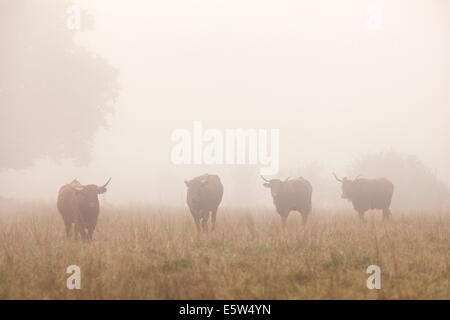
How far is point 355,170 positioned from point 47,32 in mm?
25295

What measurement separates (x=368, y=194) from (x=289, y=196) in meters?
4.11

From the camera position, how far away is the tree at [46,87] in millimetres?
22078

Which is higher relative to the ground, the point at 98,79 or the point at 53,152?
the point at 98,79

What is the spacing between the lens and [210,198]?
1152cm

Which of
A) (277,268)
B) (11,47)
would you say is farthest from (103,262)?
(11,47)

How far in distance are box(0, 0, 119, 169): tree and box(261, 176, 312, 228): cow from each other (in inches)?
593

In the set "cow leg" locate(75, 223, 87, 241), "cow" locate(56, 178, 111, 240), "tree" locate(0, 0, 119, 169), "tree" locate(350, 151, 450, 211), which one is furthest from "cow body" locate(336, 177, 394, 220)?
"tree" locate(0, 0, 119, 169)

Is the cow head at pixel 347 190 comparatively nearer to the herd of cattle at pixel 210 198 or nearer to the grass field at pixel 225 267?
the herd of cattle at pixel 210 198

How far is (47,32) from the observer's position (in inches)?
925

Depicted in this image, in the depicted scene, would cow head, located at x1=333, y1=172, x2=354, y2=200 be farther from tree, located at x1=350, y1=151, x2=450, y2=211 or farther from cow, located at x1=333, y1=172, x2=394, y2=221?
tree, located at x1=350, y1=151, x2=450, y2=211

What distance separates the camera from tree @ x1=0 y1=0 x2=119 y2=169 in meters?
22.1

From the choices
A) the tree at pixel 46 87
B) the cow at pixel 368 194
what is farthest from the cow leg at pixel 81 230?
the tree at pixel 46 87
